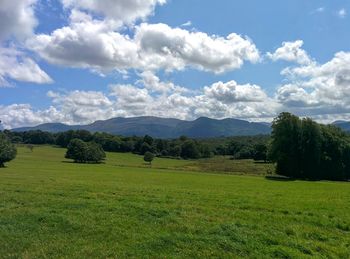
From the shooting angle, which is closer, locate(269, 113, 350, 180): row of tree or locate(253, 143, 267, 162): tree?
locate(269, 113, 350, 180): row of tree

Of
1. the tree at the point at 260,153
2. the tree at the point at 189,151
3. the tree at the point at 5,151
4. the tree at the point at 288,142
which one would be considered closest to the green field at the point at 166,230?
the tree at the point at 288,142

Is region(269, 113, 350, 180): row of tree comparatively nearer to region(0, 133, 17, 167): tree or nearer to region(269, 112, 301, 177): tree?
region(269, 112, 301, 177): tree

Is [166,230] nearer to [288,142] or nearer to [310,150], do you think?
[288,142]

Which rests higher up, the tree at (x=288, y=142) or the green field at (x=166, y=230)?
the tree at (x=288, y=142)

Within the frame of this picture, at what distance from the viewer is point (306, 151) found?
8806cm

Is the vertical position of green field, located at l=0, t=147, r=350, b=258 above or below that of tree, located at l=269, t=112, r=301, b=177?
below

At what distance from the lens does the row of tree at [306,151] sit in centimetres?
8806

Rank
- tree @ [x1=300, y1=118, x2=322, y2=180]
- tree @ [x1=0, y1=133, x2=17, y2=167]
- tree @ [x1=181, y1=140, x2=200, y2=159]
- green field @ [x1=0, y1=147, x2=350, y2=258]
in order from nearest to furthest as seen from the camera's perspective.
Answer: green field @ [x1=0, y1=147, x2=350, y2=258], tree @ [x1=300, y1=118, x2=322, y2=180], tree @ [x1=0, y1=133, x2=17, y2=167], tree @ [x1=181, y1=140, x2=200, y2=159]

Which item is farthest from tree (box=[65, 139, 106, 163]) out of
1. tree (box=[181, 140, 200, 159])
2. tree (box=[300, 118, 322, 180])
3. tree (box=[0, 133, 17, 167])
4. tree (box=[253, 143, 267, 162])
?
tree (box=[300, 118, 322, 180])

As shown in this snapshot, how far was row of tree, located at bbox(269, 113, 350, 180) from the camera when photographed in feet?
289

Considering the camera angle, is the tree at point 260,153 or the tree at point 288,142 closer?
the tree at point 288,142

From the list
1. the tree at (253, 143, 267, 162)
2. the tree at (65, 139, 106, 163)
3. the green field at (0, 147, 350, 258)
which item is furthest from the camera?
the tree at (253, 143, 267, 162)

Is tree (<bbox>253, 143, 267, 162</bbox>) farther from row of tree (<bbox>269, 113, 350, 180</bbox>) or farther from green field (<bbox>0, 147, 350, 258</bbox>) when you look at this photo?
green field (<bbox>0, 147, 350, 258</bbox>)

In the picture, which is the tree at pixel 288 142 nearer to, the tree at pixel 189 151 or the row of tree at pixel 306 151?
the row of tree at pixel 306 151
